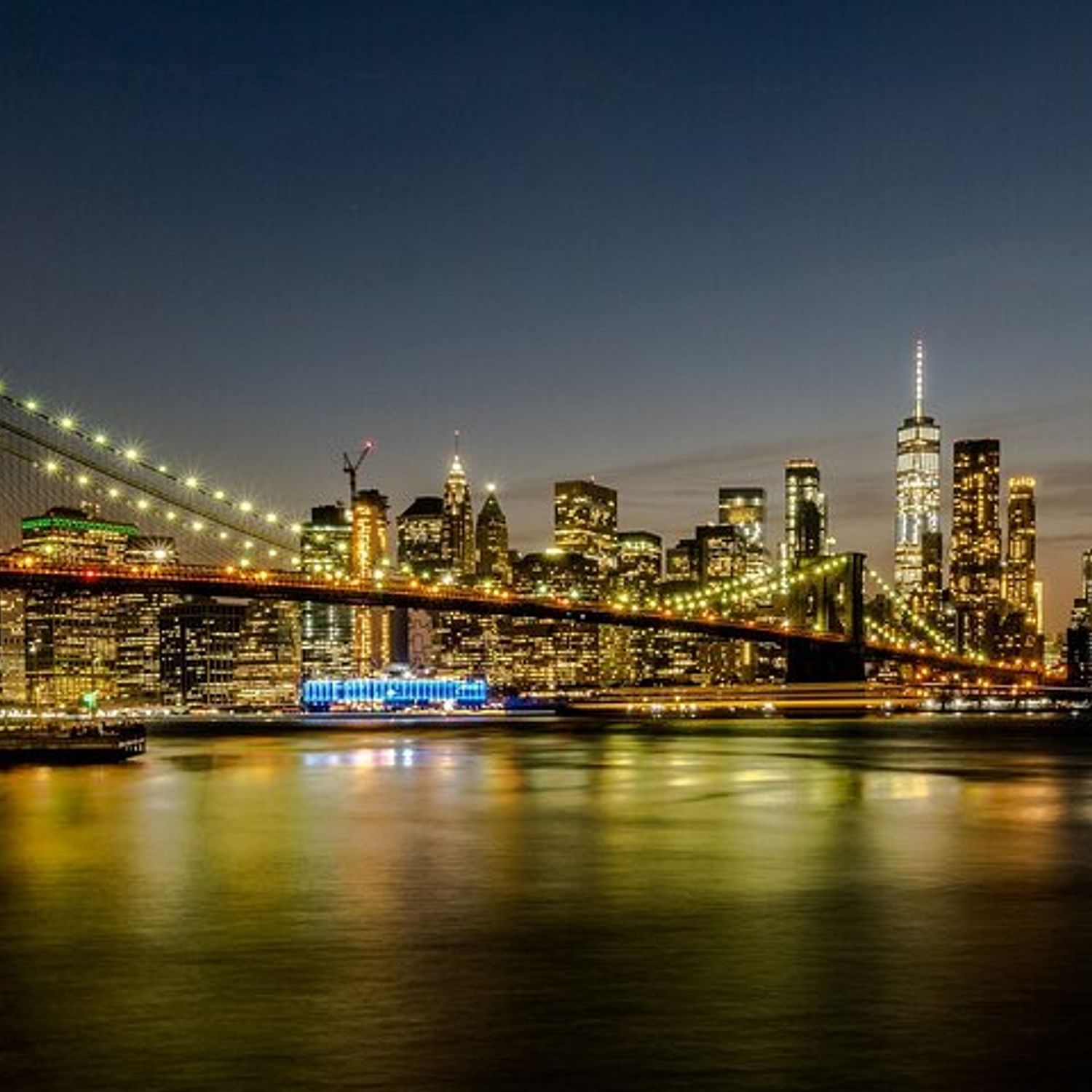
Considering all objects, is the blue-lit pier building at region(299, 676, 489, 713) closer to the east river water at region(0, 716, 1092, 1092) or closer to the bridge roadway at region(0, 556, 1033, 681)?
the bridge roadway at region(0, 556, 1033, 681)

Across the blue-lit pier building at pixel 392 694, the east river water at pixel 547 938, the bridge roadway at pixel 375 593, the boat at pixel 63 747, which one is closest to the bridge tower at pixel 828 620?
the bridge roadway at pixel 375 593

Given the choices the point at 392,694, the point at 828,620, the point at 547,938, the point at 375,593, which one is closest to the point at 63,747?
the point at 375,593

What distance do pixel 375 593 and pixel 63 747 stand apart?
32.2 meters

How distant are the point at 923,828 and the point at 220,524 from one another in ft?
257

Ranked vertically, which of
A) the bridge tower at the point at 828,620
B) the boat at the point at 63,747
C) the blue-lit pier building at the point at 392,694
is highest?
the bridge tower at the point at 828,620

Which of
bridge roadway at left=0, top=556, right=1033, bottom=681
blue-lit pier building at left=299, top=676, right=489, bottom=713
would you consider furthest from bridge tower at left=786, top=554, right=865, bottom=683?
blue-lit pier building at left=299, top=676, right=489, bottom=713

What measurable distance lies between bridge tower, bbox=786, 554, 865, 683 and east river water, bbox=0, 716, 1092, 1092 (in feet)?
241

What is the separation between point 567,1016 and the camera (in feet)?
45.7

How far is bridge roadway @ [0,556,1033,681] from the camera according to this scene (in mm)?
71875

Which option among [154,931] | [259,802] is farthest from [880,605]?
[154,931]

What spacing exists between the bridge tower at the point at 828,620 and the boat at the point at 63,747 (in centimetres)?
5858

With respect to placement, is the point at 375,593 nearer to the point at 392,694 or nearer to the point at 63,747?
the point at 63,747

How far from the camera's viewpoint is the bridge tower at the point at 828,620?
113188 millimetres

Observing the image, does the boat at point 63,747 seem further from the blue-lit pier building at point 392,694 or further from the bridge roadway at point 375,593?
the blue-lit pier building at point 392,694
